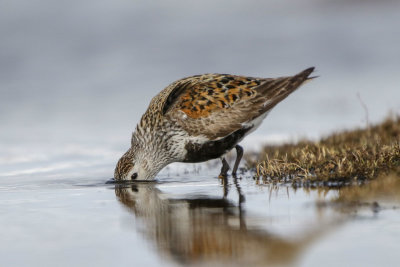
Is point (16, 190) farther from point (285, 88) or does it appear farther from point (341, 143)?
point (341, 143)

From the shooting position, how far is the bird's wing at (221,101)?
9.99 m

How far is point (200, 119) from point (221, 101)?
45 centimetres

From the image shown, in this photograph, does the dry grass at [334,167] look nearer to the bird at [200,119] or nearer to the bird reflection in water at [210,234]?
the bird at [200,119]

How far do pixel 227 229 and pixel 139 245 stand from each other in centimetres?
91

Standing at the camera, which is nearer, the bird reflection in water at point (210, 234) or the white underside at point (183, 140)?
the bird reflection in water at point (210, 234)

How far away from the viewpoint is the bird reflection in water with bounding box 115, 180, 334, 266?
199 inches

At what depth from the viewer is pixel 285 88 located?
10.5m

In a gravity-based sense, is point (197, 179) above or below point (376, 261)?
above

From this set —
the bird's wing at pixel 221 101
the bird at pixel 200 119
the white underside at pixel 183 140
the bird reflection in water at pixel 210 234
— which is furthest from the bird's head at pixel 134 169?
the bird reflection in water at pixel 210 234

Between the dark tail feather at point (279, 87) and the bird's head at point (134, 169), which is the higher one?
the dark tail feather at point (279, 87)

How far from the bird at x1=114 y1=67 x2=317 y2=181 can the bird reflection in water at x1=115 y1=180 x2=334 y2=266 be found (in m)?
2.06

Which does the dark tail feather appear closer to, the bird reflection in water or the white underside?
the white underside

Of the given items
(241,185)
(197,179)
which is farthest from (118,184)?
(241,185)

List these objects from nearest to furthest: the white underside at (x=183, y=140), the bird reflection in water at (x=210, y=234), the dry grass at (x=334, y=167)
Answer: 1. the bird reflection in water at (x=210, y=234)
2. the dry grass at (x=334, y=167)
3. the white underside at (x=183, y=140)
